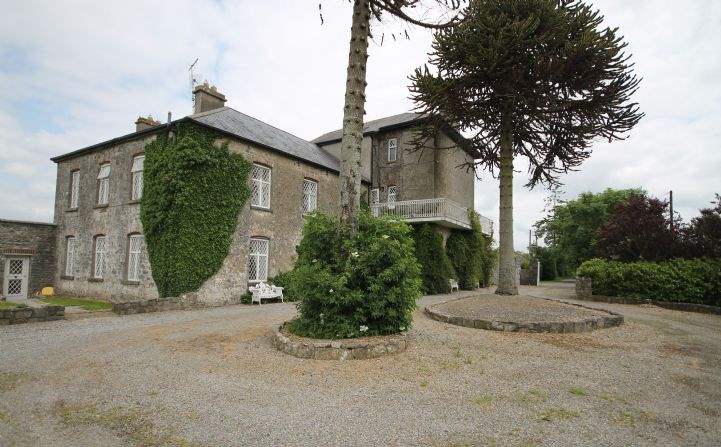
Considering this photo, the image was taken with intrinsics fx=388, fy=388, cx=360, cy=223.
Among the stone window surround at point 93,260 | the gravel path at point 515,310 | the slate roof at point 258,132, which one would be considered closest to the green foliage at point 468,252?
the slate roof at point 258,132

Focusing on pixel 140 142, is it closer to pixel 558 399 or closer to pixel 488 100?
pixel 488 100

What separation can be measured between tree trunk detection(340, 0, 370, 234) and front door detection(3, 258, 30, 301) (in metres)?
17.4

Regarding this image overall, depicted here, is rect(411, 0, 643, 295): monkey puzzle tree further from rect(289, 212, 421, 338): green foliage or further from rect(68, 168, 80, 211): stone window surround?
rect(68, 168, 80, 211): stone window surround

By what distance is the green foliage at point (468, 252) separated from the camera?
21422 mm

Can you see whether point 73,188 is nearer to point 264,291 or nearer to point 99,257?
point 99,257

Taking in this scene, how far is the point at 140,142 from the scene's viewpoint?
15.4 m

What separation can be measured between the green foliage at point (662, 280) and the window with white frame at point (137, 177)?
1964cm

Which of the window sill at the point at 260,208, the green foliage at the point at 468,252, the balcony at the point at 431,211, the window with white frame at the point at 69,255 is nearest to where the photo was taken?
the window sill at the point at 260,208

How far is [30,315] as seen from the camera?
30.9ft

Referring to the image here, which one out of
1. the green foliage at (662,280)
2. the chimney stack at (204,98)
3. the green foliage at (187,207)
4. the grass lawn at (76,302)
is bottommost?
the grass lawn at (76,302)

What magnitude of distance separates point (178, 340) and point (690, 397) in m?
8.11

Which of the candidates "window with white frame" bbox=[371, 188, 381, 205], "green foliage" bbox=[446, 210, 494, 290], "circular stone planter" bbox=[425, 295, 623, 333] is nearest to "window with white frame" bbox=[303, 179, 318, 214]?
"window with white frame" bbox=[371, 188, 381, 205]

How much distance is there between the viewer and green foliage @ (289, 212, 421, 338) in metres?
6.86

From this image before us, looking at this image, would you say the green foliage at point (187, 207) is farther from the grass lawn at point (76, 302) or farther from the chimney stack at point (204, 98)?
the chimney stack at point (204, 98)
